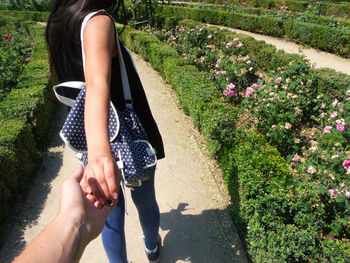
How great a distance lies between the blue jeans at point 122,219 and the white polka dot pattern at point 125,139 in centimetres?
35

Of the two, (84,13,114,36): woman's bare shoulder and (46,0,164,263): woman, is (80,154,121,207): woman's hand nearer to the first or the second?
(46,0,164,263): woman

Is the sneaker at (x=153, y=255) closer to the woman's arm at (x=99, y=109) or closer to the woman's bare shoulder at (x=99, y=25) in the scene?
the woman's arm at (x=99, y=109)

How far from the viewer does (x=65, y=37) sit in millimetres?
1256

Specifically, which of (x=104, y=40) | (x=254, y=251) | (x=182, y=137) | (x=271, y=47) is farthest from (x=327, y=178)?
(x=271, y=47)

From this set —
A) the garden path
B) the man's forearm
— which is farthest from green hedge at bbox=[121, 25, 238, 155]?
the garden path

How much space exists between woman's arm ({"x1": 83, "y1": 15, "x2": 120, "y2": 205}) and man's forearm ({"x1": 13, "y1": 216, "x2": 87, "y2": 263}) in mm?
123

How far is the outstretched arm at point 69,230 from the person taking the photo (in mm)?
710

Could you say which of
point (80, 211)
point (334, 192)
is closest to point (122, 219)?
point (80, 211)

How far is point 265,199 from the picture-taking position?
2.37 metres

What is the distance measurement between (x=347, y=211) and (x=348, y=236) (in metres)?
0.35

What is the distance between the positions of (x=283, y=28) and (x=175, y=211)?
42.3ft

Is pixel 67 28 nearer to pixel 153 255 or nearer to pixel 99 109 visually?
pixel 99 109

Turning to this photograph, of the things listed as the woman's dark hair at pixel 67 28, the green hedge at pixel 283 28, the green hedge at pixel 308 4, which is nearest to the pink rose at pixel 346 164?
the woman's dark hair at pixel 67 28

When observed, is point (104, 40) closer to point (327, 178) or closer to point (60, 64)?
point (60, 64)
